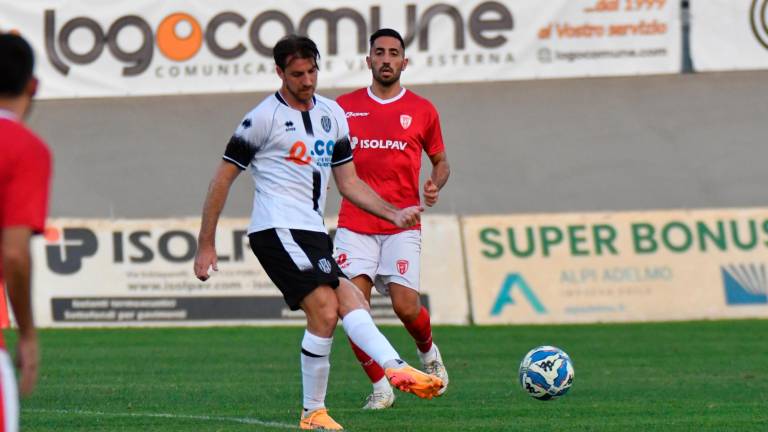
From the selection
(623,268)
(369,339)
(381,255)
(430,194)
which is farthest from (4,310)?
(369,339)

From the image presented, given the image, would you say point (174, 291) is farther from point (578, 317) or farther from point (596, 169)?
point (596, 169)

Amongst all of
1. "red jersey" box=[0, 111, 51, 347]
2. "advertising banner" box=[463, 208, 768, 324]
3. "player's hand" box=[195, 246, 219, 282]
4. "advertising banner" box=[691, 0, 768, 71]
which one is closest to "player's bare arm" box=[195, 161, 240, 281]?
"player's hand" box=[195, 246, 219, 282]

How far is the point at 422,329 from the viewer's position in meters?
9.37

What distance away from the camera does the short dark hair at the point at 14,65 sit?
413cm

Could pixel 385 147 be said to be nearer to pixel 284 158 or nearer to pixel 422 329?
pixel 422 329

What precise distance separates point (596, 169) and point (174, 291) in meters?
6.80

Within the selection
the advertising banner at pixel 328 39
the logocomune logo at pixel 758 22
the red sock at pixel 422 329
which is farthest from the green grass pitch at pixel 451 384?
the logocomune logo at pixel 758 22

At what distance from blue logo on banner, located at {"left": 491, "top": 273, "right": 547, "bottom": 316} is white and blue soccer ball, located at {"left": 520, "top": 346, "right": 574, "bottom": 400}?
8.54 meters

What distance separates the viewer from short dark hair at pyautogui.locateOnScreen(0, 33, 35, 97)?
13.5 feet

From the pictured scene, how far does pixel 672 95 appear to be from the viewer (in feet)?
67.5

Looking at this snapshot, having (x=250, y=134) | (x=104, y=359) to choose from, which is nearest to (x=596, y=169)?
(x=104, y=359)

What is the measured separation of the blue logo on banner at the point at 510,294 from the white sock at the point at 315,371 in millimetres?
9771

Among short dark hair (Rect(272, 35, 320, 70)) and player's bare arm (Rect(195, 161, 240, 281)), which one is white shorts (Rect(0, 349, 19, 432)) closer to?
player's bare arm (Rect(195, 161, 240, 281))

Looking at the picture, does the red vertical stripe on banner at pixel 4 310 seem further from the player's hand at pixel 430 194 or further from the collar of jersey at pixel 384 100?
the player's hand at pixel 430 194
